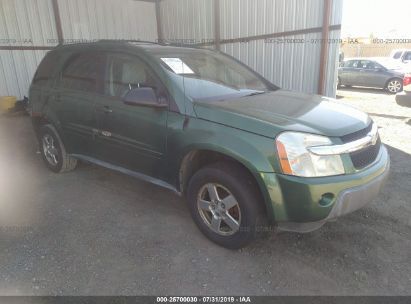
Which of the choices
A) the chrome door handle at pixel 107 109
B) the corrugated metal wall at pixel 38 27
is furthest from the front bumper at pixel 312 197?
the corrugated metal wall at pixel 38 27

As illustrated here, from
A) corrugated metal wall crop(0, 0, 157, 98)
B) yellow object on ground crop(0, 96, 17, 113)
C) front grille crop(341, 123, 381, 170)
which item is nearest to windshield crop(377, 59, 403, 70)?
corrugated metal wall crop(0, 0, 157, 98)

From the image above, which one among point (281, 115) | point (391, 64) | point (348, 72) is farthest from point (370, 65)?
point (281, 115)

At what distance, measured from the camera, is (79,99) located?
3797 millimetres

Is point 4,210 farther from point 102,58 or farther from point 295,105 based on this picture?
point 295,105

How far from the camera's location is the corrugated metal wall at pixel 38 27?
28.2ft

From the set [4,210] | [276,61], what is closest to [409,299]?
[4,210]

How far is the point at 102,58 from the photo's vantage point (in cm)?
366

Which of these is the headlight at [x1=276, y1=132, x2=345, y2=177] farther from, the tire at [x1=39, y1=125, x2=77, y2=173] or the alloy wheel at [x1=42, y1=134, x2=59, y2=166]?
the alloy wheel at [x1=42, y1=134, x2=59, y2=166]

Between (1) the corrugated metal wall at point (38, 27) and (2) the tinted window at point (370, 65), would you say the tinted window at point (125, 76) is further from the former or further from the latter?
(2) the tinted window at point (370, 65)

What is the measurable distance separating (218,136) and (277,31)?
5695 mm

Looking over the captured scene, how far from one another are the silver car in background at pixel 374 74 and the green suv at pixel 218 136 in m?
11.1

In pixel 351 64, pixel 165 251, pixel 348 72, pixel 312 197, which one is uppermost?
pixel 312 197

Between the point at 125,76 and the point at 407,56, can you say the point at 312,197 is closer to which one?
the point at 125,76

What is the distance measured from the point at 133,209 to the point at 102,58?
1.71 meters
